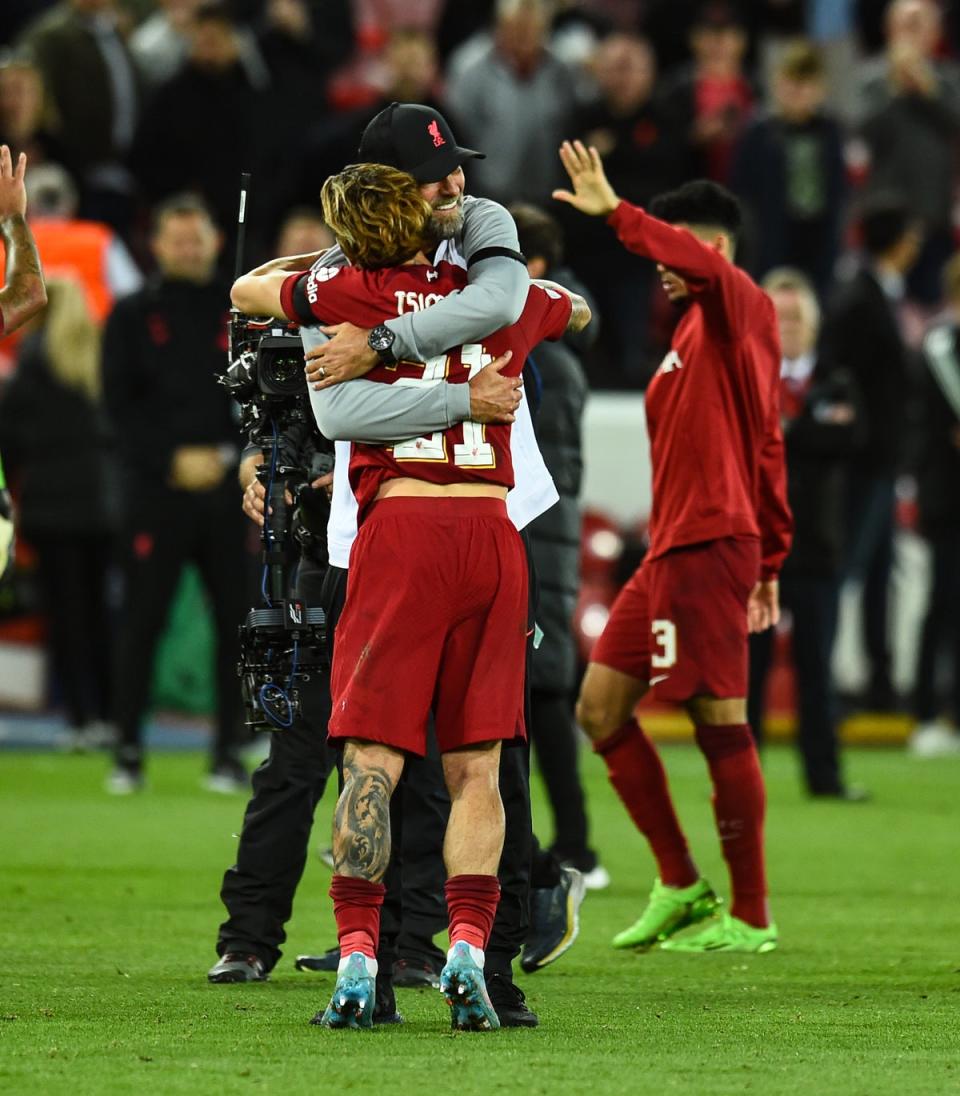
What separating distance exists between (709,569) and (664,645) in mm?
268

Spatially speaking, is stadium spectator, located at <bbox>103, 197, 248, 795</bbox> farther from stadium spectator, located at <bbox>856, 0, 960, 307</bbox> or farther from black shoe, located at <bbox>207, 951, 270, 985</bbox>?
stadium spectator, located at <bbox>856, 0, 960, 307</bbox>

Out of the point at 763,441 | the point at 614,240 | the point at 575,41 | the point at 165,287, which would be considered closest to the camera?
the point at 763,441

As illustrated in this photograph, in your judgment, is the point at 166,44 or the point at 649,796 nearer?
the point at 649,796

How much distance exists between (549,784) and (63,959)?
234 cm

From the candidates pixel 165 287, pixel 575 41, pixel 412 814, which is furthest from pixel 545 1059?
pixel 575 41

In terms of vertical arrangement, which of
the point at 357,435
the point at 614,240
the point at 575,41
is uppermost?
the point at 575,41

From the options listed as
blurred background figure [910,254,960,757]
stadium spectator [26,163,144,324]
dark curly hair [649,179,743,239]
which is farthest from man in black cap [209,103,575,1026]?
stadium spectator [26,163,144,324]

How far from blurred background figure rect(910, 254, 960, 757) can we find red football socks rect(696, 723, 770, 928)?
7.12m

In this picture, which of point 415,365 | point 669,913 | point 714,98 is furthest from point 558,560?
point 714,98

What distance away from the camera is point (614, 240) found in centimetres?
1630

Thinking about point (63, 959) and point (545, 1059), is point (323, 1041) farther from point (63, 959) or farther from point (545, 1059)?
point (63, 959)

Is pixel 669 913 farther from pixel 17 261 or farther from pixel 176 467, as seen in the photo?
pixel 176 467

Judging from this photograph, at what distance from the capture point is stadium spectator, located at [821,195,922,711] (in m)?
13.9

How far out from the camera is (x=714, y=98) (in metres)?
17.2
